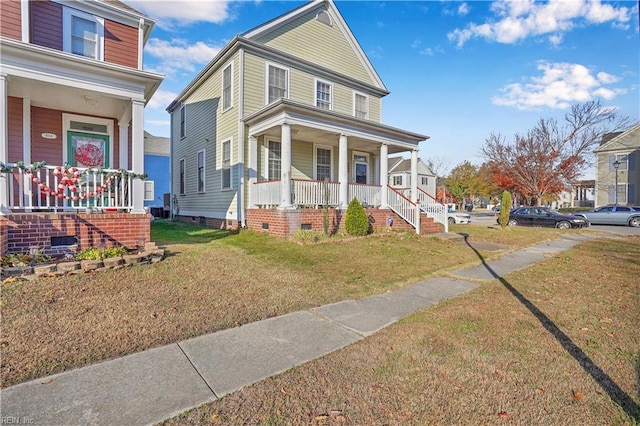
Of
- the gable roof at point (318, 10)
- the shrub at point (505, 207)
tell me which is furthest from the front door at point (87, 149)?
the shrub at point (505, 207)

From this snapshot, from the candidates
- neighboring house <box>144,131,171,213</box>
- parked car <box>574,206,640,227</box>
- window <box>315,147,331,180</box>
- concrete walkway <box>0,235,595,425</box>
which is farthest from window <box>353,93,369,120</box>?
neighboring house <box>144,131,171,213</box>

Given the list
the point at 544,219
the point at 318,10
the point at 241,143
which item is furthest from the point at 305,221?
the point at 544,219

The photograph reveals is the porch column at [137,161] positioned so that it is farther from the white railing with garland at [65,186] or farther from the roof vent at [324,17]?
the roof vent at [324,17]

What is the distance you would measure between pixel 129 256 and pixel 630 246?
1485cm

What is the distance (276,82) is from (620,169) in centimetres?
3996

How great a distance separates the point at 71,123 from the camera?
350 inches

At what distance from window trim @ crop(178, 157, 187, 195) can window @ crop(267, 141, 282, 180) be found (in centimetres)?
665

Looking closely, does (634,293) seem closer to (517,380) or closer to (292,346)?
(517,380)

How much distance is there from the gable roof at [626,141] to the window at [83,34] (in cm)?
4543

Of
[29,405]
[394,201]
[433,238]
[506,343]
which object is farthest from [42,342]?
[394,201]

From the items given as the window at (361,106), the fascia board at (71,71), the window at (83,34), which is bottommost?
the fascia board at (71,71)

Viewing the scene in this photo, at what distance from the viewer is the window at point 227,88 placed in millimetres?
12480

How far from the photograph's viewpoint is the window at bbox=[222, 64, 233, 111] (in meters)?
12.5

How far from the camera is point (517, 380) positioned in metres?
2.65
